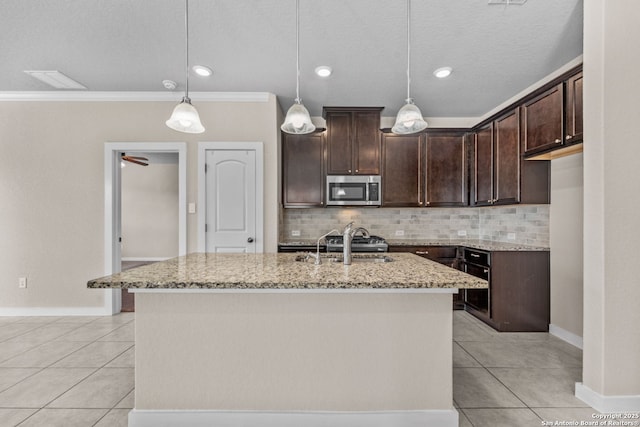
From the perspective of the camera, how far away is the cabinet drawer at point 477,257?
3.34m

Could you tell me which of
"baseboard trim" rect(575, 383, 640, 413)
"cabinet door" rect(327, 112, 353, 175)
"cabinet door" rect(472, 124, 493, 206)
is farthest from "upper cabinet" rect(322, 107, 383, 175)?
"baseboard trim" rect(575, 383, 640, 413)

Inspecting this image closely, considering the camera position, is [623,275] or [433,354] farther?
[623,275]

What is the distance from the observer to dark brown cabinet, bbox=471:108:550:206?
3.27m

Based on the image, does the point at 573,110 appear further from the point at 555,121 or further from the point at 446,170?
the point at 446,170

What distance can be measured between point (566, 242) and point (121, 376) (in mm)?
4102

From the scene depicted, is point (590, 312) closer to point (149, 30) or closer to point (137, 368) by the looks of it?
point (137, 368)

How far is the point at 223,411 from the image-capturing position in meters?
1.74

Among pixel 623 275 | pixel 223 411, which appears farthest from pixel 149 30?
pixel 623 275

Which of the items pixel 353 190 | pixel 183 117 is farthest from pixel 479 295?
pixel 183 117

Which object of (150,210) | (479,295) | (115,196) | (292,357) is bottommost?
(479,295)

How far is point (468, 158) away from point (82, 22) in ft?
14.1

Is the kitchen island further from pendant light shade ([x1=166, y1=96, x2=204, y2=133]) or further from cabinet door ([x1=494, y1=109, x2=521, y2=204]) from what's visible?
cabinet door ([x1=494, y1=109, x2=521, y2=204])

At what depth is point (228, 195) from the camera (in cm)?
368

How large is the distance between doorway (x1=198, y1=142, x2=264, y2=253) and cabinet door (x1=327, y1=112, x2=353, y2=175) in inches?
36.9
